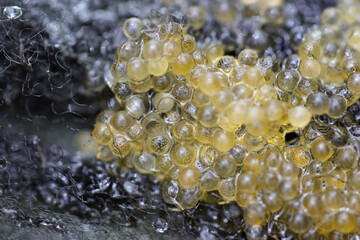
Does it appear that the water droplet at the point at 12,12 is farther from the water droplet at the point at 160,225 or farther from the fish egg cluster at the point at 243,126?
the water droplet at the point at 160,225

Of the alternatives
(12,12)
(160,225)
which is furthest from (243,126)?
(12,12)

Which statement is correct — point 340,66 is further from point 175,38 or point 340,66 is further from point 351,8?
point 175,38

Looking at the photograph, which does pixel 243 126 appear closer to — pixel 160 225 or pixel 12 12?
pixel 160 225

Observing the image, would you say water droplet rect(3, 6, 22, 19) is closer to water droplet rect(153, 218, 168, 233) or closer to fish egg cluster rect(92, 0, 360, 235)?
fish egg cluster rect(92, 0, 360, 235)

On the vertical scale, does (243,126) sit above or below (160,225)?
above

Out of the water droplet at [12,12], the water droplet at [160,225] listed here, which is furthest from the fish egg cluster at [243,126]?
the water droplet at [12,12]

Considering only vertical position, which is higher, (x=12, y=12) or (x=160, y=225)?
(x=12, y=12)
